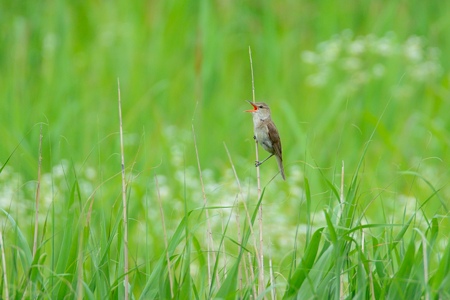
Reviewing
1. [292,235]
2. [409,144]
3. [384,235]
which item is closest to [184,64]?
[409,144]

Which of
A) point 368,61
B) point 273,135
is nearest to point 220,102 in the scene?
point 368,61

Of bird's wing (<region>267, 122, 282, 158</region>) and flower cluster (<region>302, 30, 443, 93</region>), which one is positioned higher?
flower cluster (<region>302, 30, 443, 93</region>)

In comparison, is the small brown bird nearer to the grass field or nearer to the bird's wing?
the bird's wing

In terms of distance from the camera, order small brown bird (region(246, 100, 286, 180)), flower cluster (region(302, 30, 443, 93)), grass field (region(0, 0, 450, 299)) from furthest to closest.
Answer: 1. flower cluster (region(302, 30, 443, 93))
2. grass field (region(0, 0, 450, 299))
3. small brown bird (region(246, 100, 286, 180))

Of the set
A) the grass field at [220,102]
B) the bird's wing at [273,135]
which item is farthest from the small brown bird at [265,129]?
the grass field at [220,102]

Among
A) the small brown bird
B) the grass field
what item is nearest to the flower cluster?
the grass field

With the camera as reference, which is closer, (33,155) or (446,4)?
(33,155)

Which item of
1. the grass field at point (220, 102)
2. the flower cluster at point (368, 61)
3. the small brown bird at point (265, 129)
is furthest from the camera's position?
the flower cluster at point (368, 61)

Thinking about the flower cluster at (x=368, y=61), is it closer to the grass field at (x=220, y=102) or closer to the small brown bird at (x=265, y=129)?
the grass field at (x=220, y=102)

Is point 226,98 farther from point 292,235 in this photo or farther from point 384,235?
point 384,235

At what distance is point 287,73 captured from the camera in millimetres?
8227

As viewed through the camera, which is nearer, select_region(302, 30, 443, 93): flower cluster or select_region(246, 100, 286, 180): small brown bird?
select_region(246, 100, 286, 180): small brown bird

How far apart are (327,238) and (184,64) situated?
5457mm

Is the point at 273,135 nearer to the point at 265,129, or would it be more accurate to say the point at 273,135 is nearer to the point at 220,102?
the point at 265,129
